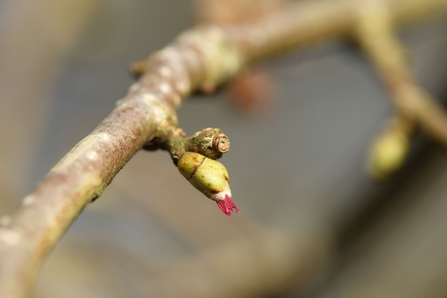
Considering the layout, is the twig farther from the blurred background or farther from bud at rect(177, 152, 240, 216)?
bud at rect(177, 152, 240, 216)

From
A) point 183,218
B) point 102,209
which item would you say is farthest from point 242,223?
point 102,209

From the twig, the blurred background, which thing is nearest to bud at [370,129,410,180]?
the twig

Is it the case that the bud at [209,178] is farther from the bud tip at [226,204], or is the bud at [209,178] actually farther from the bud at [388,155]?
the bud at [388,155]

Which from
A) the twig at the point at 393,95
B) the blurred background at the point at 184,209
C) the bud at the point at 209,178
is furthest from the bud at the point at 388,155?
the bud at the point at 209,178

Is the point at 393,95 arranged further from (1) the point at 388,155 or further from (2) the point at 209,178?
(2) the point at 209,178

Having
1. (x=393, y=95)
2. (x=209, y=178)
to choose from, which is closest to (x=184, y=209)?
(x=393, y=95)

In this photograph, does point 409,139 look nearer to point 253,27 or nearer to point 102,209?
point 253,27
